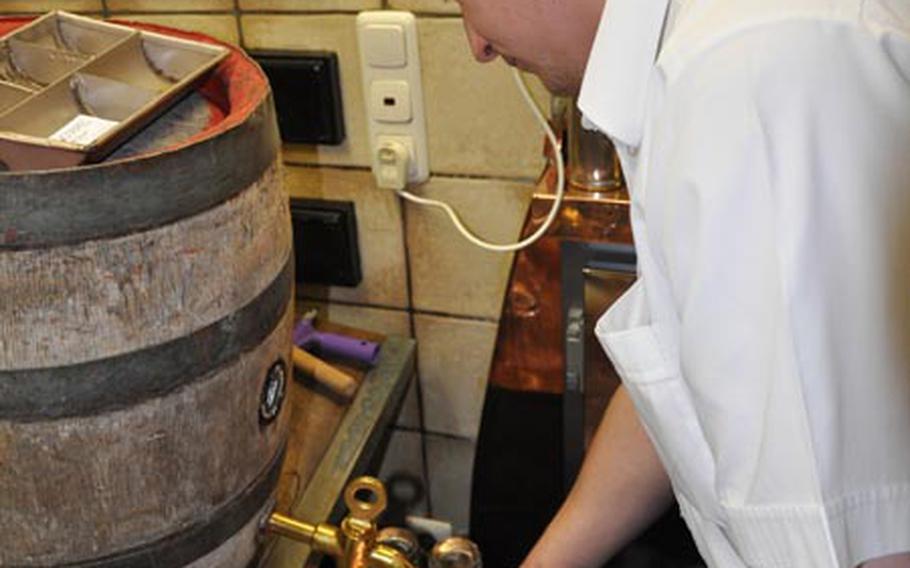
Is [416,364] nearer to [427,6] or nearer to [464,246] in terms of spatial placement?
[464,246]

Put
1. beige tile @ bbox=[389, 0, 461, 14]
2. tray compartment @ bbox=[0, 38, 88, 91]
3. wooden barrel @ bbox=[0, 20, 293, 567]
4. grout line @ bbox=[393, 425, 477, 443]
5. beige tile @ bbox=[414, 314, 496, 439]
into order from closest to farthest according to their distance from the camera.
A: wooden barrel @ bbox=[0, 20, 293, 567] < tray compartment @ bbox=[0, 38, 88, 91] < beige tile @ bbox=[389, 0, 461, 14] < beige tile @ bbox=[414, 314, 496, 439] < grout line @ bbox=[393, 425, 477, 443]

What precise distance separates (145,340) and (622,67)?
1.12ft

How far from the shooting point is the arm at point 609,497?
0.88 metres

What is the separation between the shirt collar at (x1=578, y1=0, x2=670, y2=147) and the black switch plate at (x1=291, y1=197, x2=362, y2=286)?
0.63 metres

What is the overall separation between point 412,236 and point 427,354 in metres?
0.18

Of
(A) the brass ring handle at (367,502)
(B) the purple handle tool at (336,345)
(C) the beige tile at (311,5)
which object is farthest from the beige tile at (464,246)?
(A) the brass ring handle at (367,502)

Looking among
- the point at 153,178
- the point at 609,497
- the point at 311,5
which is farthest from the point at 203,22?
the point at 609,497

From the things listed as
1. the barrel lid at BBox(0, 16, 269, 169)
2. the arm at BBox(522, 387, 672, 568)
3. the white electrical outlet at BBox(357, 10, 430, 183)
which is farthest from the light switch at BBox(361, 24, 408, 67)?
the arm at BBox(522, 387, 672, 568)

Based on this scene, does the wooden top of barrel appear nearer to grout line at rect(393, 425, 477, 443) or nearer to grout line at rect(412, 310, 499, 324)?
grout line at rect(412, 310, 499, 324)

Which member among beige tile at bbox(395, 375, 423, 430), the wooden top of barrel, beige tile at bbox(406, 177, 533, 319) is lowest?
beige tile at bbox(395, 375, 423, 430)

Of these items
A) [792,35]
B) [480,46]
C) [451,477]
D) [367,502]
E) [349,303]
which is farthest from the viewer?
[451,477]

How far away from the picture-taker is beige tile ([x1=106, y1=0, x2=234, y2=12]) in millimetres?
1116

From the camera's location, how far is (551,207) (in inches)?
38.3

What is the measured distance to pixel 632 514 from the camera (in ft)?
2.97
